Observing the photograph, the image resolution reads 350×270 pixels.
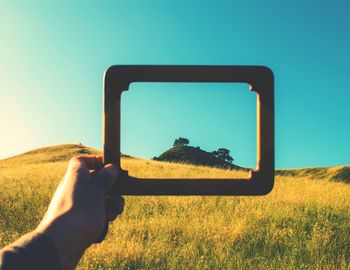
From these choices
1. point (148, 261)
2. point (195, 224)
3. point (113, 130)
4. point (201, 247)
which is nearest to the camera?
point (113, 130)

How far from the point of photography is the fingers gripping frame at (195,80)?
154cm

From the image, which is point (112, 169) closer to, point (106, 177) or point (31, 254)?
point (106, 177)

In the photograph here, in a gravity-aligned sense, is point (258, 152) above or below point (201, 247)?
above

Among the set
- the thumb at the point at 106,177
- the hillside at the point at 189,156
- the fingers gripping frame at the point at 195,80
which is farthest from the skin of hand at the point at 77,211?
the hillside at the point at 189,156

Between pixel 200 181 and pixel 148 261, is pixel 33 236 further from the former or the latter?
pixel 148 261

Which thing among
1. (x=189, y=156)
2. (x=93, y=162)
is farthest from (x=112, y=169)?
Answer: (x=189, y=156)

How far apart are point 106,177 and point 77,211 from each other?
0.27m

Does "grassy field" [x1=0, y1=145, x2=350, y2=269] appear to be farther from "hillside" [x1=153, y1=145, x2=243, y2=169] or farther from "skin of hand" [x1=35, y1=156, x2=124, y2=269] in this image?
"hillside" [x1=153, y1=145, x2=243, y2=169]

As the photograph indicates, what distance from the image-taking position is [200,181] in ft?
5.25

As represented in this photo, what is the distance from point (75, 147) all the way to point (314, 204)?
4465 cm

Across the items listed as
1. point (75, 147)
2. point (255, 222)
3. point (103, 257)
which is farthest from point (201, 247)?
point (75, 147)

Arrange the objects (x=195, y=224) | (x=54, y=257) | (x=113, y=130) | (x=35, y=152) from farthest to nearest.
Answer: (x=35, y=152) → (x=195, y=224) → (x=113, y=130) → (x=54, y=257)

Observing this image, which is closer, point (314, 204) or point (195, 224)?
point (195, 224)

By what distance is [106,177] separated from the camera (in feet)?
4.86
